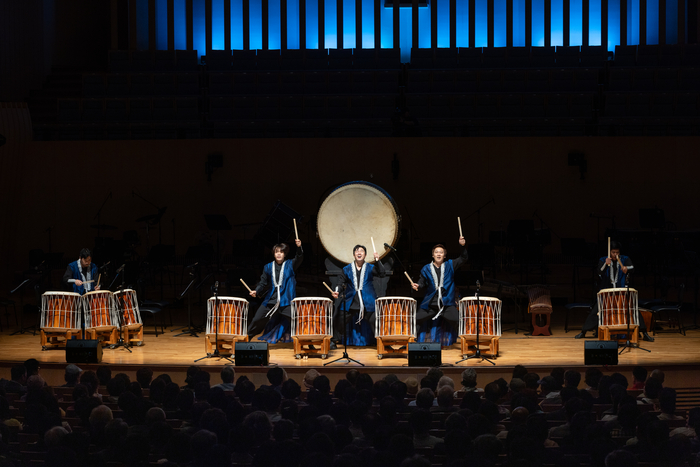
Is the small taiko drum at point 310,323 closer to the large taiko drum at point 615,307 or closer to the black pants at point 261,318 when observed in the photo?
the black pants at point 261,318

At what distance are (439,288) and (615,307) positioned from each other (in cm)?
181

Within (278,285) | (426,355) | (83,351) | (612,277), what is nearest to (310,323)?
(278,285)

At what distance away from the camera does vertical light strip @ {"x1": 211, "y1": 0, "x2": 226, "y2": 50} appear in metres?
15.6

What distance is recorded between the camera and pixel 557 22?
15422mm

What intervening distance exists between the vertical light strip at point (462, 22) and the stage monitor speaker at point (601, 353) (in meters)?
10.0

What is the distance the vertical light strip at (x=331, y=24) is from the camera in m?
15.7

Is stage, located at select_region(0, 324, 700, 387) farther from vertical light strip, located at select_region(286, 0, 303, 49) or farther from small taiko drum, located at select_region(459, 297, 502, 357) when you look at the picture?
vertical light strip, located at select_region(286, 0, 303, 49)

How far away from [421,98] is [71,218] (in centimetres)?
618

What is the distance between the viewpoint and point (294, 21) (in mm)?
15648

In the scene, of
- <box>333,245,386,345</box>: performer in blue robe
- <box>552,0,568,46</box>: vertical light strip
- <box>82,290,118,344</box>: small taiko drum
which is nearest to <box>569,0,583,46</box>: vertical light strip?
<box>552,0,568,46</box>: vertical light strip

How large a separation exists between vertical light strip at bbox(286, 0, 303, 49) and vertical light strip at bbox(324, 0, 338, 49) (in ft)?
2.00

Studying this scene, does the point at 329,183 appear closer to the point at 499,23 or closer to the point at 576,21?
the point at 499,23

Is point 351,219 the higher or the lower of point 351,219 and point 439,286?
the higher

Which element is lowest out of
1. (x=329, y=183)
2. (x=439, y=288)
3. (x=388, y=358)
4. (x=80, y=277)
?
(x=388, y=358)
